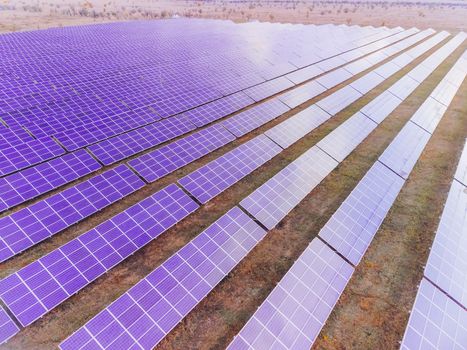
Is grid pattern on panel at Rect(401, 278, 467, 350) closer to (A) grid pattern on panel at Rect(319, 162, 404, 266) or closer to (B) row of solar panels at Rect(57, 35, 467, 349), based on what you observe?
(B) row of solar panels at Rect(57, 35, 467, 349)

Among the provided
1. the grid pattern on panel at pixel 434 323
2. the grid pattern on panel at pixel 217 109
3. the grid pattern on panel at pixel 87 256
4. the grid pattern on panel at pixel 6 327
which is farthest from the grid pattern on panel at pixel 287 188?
the grid pattern on panel at pixel 6 327

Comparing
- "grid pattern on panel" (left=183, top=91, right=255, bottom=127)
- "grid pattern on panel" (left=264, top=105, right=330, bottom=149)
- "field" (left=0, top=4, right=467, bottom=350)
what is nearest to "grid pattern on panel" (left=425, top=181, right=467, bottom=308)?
"field" (left=0, top=4, right=467, bottom=350)

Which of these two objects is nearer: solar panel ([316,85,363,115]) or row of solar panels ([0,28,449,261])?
row of solar panels ([0,28,449,261])

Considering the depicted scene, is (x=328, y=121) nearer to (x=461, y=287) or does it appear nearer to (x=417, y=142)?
(x=417, y=142)

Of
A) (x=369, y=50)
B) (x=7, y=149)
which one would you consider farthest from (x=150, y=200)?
(x=369, y=50)

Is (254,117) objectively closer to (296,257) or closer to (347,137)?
(347,137)

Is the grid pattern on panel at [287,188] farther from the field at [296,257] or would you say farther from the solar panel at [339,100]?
the solar panel at [339,100]

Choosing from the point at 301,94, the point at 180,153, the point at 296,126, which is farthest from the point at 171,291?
the point at 301,94
